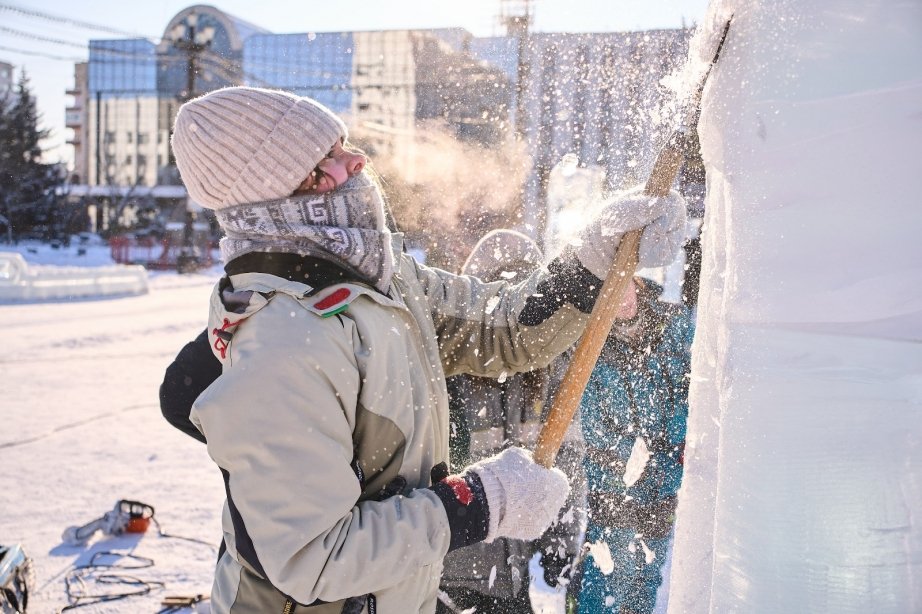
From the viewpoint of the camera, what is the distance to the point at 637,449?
2.34m

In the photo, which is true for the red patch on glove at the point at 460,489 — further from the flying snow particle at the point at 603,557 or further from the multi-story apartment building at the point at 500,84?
the flying snow particle at the point at 603,557

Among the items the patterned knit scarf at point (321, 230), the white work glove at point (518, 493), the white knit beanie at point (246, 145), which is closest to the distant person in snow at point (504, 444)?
the white work glove at point (518, 493)

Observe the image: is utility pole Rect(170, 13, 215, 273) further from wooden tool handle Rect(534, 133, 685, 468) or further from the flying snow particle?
wooden tool handle Rect(534, 133, 685, 468)

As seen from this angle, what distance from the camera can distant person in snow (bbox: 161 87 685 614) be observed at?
1.06 meters

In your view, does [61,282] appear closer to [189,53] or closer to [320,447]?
[189,53]

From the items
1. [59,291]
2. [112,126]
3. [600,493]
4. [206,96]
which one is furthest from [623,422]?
[112,126]

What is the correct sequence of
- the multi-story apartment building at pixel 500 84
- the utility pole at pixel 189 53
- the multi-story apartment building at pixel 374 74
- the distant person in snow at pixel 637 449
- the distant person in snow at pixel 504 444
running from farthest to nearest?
the utility pole at pixel 189 53 → the multi-story apartment building at pixel 374 74 → the distant person in snow at pixel 637 449 → the distant person in snow at pixel 504 444 → the multi-story apartment building at pixel 500 84

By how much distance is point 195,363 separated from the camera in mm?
1397

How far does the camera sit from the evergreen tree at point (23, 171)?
25.3 m

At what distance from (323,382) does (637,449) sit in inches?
59.6

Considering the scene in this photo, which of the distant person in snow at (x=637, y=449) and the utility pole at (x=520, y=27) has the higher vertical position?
the utility pole at (x=520, y=27)

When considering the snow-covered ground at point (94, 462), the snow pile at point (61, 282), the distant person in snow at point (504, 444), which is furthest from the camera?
the snow pile at point (61, 282)

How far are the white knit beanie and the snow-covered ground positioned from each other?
225 centimetres

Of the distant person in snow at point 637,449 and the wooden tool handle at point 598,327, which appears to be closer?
the wooden tool handle at point 598,327
